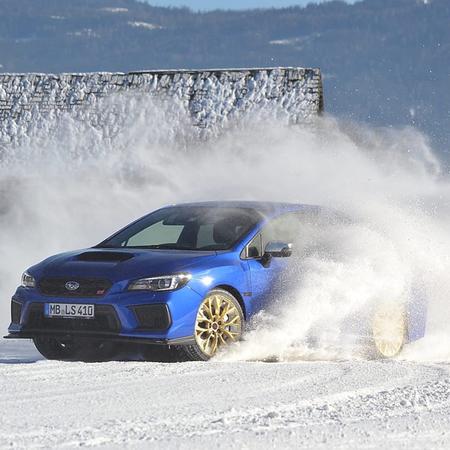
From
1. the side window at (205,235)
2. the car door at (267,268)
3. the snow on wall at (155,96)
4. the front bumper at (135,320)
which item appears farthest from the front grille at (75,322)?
the snow on wall at (155,96)

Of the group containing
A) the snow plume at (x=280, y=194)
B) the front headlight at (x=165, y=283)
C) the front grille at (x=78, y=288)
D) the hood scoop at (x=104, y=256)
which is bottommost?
the snow plume at (x=280, y=194)

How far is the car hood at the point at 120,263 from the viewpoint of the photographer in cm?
944

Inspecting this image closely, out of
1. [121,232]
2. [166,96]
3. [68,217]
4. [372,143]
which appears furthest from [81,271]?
[166,96]

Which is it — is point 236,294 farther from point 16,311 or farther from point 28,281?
point 16,311

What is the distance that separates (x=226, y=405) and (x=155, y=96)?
1044 inches

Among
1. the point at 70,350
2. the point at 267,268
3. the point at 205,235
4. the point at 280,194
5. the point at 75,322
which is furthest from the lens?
→ the point at 280,194

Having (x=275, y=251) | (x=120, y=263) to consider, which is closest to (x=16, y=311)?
(x=120, y=263)

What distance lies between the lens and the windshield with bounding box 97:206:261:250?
33.8 ft

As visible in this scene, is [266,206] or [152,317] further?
[266,206]

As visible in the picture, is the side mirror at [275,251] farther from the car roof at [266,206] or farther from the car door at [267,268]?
the car roof at [266,206]

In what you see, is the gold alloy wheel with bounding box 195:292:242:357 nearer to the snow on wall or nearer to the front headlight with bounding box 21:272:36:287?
the front headlight with bounding box 21:272:36:287

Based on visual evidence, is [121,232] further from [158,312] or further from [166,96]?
[166,96]

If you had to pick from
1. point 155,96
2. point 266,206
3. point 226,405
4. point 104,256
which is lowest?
point 155,96

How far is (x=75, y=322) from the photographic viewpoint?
31.4ft
